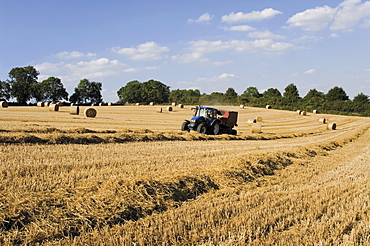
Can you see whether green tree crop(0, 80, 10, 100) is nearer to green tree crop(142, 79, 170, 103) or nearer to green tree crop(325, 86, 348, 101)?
green tree crop(142, 79, 170, 103)

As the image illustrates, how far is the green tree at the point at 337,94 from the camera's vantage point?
76.8 m

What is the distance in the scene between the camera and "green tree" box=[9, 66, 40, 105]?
6250 centimetres

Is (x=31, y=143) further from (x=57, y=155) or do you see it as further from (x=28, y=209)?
(x=28, y=209)

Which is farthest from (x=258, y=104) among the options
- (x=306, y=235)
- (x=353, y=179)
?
(x=306, y=235)

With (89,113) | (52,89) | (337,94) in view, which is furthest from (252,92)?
(89,113)

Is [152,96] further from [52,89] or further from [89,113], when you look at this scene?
[89,113]

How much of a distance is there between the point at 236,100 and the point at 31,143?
60.3 m

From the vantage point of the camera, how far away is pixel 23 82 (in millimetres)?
64875

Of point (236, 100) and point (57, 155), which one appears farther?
point (236, 100)

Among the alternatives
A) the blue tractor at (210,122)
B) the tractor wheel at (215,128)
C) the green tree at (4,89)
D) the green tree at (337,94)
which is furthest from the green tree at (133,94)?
the tractor wheel at (215,128)

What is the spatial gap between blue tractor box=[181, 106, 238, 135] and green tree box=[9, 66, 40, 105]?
53040 millimetres

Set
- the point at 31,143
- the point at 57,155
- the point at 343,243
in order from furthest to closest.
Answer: the point at 31,143 → the point at 57,155 → the point at 343,243

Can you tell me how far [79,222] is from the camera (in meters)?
4.23

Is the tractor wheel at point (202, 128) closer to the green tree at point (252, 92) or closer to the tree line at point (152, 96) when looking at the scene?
the tree line at point (152, 96)
